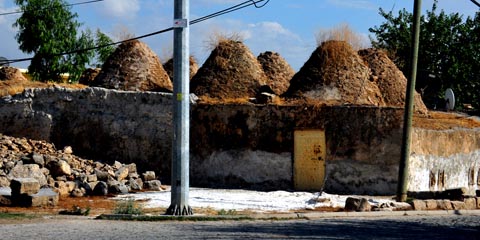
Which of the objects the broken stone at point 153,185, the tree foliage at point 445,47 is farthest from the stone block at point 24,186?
the tree foliage at point 445,47

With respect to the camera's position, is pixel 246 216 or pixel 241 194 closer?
pixel 246 216

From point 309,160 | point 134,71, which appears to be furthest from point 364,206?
point 134,71

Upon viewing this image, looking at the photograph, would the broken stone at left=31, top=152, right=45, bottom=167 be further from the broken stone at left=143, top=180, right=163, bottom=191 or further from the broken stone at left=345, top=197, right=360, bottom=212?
the broken stone at left=345, top=197, right=360, bottom=212

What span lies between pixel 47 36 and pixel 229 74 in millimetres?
18099

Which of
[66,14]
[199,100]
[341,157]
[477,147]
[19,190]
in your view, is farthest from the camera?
[66,14]

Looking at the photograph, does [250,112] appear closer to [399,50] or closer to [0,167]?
[0,167]

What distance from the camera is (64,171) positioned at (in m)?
23.1

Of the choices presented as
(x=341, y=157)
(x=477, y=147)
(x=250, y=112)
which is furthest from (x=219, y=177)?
(x=477, y=147)

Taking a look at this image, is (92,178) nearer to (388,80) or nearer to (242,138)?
(242,138)

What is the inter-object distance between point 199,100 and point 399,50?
2209cm

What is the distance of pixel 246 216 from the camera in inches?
659

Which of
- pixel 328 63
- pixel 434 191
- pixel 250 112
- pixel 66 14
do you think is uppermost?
pixel 66 14

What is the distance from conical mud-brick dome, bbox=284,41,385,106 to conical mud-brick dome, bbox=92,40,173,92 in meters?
5.12

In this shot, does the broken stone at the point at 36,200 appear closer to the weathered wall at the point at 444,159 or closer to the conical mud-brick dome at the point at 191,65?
the weathered wall at the point at 444,159
